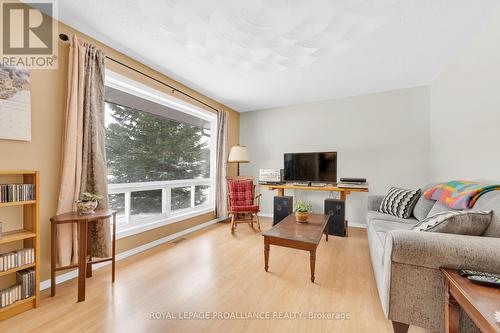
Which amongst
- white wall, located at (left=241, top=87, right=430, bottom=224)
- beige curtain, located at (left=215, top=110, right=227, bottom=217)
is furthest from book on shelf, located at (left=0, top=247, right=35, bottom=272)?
white wall, located at (left=241, top=87, right=430, bottom=224)

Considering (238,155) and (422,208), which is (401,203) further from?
(238,155)

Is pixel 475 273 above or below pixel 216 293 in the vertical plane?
above

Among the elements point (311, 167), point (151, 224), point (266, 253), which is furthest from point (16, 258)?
point (311, 167)

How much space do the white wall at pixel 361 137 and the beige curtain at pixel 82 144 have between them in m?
3.10

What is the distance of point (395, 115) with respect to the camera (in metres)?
3.46

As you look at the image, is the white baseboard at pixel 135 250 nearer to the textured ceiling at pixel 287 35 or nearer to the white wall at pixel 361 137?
the white wall at pixel 361 137

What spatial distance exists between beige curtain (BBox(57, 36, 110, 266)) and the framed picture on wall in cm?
26

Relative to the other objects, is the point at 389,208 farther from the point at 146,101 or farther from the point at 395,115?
the point at 146,101

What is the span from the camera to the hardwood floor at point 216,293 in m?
1.39

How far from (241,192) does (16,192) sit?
2.74m

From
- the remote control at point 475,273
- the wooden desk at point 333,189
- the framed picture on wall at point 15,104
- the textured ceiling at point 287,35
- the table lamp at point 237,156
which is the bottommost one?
the remote control at point 475,273

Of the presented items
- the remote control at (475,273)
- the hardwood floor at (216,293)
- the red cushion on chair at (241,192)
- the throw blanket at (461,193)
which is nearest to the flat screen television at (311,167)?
the red cushion on chair at (241,192)

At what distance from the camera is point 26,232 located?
1.58 meters

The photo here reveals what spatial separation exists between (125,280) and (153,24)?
2442 millimetres
